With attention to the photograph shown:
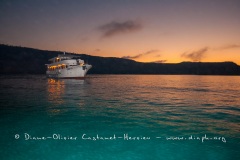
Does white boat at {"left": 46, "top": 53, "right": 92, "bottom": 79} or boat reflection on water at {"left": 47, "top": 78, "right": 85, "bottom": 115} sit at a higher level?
white boat at {"left": 46, "top": 53, "right": 92, "bottom": 79}

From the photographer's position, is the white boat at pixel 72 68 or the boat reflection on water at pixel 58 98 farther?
the white boat at pixel 72 68

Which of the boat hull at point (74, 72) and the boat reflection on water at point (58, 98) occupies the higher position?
the boat hull at point (74, 72)

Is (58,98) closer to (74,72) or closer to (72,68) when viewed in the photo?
(72,68)

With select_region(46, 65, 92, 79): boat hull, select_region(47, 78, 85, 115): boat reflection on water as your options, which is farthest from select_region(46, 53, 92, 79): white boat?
select_region(47, 78, 85, 115): boat reflection on water

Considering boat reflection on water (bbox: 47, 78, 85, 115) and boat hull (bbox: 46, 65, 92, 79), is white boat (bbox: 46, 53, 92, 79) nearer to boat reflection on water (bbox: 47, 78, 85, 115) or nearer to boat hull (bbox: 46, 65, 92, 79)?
boat hull (bbox: 46, 65, 92, 79)

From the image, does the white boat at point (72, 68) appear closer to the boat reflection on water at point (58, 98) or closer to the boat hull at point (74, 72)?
the boat hull at point (74, 72)

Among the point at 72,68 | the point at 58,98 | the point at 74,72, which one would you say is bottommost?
the point at 58,98

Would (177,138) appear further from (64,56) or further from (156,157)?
(64,56)

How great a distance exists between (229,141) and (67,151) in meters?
7.74

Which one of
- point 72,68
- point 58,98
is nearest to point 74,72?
point 72,68

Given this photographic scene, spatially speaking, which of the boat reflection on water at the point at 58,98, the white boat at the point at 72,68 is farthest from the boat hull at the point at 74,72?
the boat reflection on water at the point at 58,98

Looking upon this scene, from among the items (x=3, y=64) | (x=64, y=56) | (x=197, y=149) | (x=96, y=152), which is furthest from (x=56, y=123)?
(x=3, y=64)

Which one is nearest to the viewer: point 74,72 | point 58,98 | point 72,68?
point 58,98

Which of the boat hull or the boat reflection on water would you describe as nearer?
the boat reflection on water
